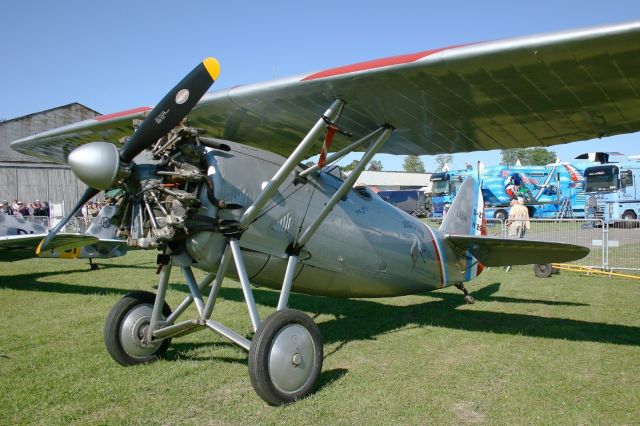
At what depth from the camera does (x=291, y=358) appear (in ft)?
14.5

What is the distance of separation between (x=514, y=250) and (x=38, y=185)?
30.5 metres

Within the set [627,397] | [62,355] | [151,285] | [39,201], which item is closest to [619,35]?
[627,397]

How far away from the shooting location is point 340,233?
610 cm

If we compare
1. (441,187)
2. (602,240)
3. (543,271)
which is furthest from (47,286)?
(441,187)

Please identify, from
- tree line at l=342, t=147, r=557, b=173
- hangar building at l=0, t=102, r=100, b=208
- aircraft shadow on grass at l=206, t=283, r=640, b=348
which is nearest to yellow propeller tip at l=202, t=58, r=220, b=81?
aircraft shadow on grass at l=206, t=283, r=640, b=348

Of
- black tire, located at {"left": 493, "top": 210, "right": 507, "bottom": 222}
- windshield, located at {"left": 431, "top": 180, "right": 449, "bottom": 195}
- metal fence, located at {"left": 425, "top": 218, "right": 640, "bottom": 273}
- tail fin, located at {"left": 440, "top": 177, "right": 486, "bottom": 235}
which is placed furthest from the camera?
windshield, located at {"left": 431, "top": 180, "right": 449, "bottom": 195}

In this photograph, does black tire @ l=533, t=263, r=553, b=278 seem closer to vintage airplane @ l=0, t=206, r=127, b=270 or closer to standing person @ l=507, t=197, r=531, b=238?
standing person @ l=507, t=197, r=531, b=238

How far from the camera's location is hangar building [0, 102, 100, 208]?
98.3 feet

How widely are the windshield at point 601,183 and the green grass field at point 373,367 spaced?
74.6ft

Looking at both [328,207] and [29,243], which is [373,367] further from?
[29,243]

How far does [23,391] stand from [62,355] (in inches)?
48.3

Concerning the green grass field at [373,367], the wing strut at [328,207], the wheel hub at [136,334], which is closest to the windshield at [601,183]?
the green grass field at [373,367]

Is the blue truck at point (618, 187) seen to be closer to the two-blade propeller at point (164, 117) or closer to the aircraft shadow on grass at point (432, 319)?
the aircraft shadow on grass at point (432, 319)

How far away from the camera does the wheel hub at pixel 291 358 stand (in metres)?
4.33
